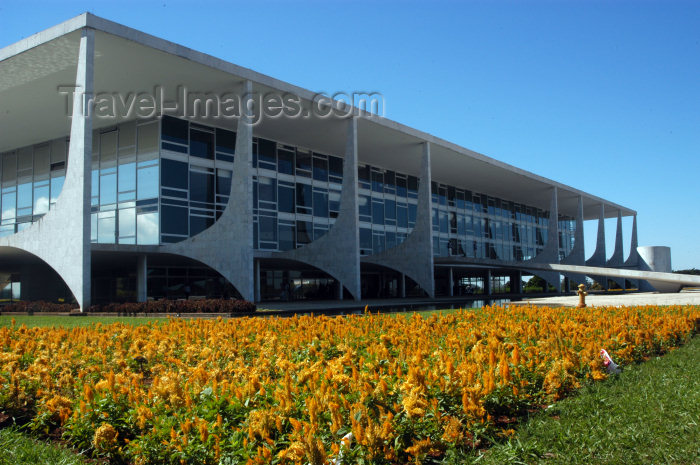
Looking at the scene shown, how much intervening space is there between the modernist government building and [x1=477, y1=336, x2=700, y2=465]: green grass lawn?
68.6 feet

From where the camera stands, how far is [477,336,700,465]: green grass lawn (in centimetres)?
392

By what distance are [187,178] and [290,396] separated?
27.3 metres

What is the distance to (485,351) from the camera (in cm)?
614

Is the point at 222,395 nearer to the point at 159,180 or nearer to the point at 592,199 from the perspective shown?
the point at 159,180

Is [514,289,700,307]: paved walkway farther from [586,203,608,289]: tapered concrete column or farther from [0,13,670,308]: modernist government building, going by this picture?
[586,203,608,289]: tapered concrete column

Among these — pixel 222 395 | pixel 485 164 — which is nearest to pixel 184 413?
pixel 222 395

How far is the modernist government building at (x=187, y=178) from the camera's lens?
23297 millimetres

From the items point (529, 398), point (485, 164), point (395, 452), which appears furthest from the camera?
point (485, 164)

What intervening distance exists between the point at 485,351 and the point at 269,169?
97.0 ft

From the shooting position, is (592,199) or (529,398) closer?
(529,398)

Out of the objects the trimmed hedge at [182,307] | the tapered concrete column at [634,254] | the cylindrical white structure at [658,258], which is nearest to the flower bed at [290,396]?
the trimmed hedge at [182,307]

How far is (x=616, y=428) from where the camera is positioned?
452cm

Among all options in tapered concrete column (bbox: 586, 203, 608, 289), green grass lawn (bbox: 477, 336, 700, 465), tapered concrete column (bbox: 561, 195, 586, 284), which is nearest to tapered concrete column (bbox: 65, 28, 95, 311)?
green grass lawn (bbox: 477, 336, 700, 465)

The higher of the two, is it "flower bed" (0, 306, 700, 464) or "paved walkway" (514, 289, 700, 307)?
"flower bed" (0, 306, 700, 464)
